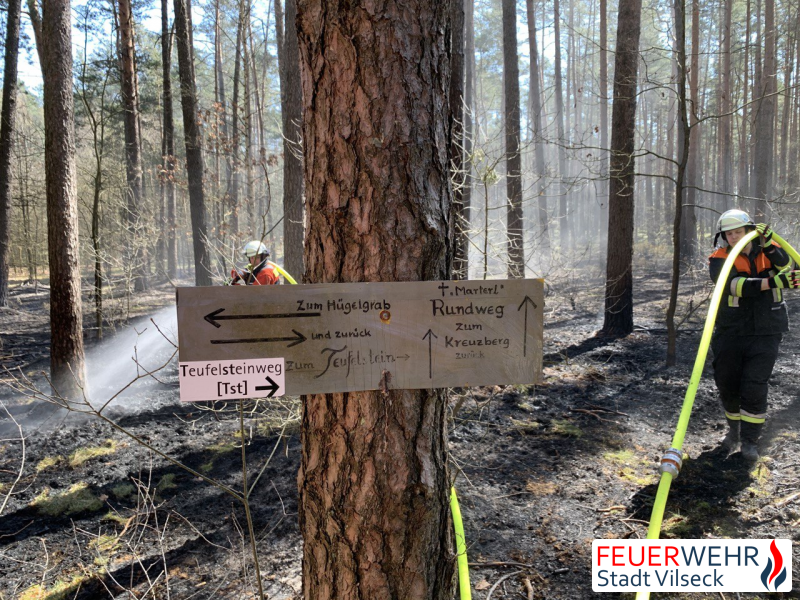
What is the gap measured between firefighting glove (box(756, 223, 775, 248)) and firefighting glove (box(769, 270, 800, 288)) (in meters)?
0.25

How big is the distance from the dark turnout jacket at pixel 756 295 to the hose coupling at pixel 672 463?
6.55 ft

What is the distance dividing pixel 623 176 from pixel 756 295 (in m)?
3.81

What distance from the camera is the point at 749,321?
3.95m

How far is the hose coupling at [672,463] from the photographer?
2393 mm

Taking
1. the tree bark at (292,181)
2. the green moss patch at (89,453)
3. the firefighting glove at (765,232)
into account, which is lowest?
the green moss patch at (89,453)

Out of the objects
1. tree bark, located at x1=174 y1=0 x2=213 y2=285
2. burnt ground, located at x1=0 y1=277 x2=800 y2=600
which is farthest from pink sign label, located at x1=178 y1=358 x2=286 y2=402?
tree bark, located at x1=174 y1=0 x2=213 y2=285

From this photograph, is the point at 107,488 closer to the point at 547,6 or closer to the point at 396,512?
the point at 396,512

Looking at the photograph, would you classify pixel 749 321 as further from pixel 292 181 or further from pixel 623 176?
pixel 292 181

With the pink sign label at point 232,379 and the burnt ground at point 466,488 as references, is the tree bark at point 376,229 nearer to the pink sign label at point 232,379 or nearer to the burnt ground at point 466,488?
the pink sign label at point 232,379

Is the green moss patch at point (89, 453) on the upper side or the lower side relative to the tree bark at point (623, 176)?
lower

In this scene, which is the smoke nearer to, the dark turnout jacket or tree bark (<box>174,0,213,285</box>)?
tree bark (<box>174,0,213,285</box>)

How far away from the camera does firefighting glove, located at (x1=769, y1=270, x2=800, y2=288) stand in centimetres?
364

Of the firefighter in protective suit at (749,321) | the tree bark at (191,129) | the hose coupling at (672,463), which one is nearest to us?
the hose coupling at (672,463)

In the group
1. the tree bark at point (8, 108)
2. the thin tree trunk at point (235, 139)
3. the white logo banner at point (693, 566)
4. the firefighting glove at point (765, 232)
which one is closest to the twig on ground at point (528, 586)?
the white logo banner at point (693, 566)
